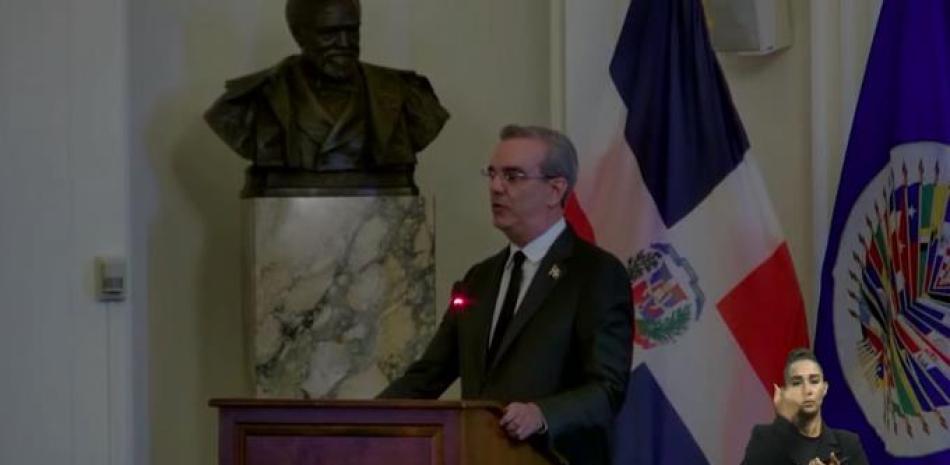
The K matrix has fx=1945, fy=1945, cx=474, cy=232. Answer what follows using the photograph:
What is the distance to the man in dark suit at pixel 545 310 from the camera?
11.9ft

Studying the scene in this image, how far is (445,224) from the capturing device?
6250 millimetres

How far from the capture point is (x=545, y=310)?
3.70 meters

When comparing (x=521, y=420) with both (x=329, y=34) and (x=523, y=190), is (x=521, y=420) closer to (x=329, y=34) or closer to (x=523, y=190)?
(x=523, y=190)

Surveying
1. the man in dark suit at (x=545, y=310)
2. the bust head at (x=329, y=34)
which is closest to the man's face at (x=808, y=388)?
the man in dark suit at (x=545, y=310)

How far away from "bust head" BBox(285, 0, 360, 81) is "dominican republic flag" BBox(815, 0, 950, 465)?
4.70 ft

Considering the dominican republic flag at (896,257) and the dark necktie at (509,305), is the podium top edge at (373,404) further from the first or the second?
the dominican republic flag at (896,257)

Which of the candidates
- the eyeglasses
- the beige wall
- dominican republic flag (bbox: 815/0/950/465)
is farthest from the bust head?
the eyeglasses

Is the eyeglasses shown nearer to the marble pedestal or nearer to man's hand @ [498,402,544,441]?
man's hand @ [498,402,544,441]

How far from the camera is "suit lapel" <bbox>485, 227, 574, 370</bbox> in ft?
12.1

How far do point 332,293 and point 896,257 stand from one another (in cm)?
160

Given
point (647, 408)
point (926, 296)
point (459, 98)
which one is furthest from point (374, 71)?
point (926, 296)

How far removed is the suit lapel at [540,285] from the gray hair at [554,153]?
106 millimetres

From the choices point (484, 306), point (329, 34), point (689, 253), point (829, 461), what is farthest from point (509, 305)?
point (329, 34)

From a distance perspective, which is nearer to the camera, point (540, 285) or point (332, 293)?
point (540, 285)
